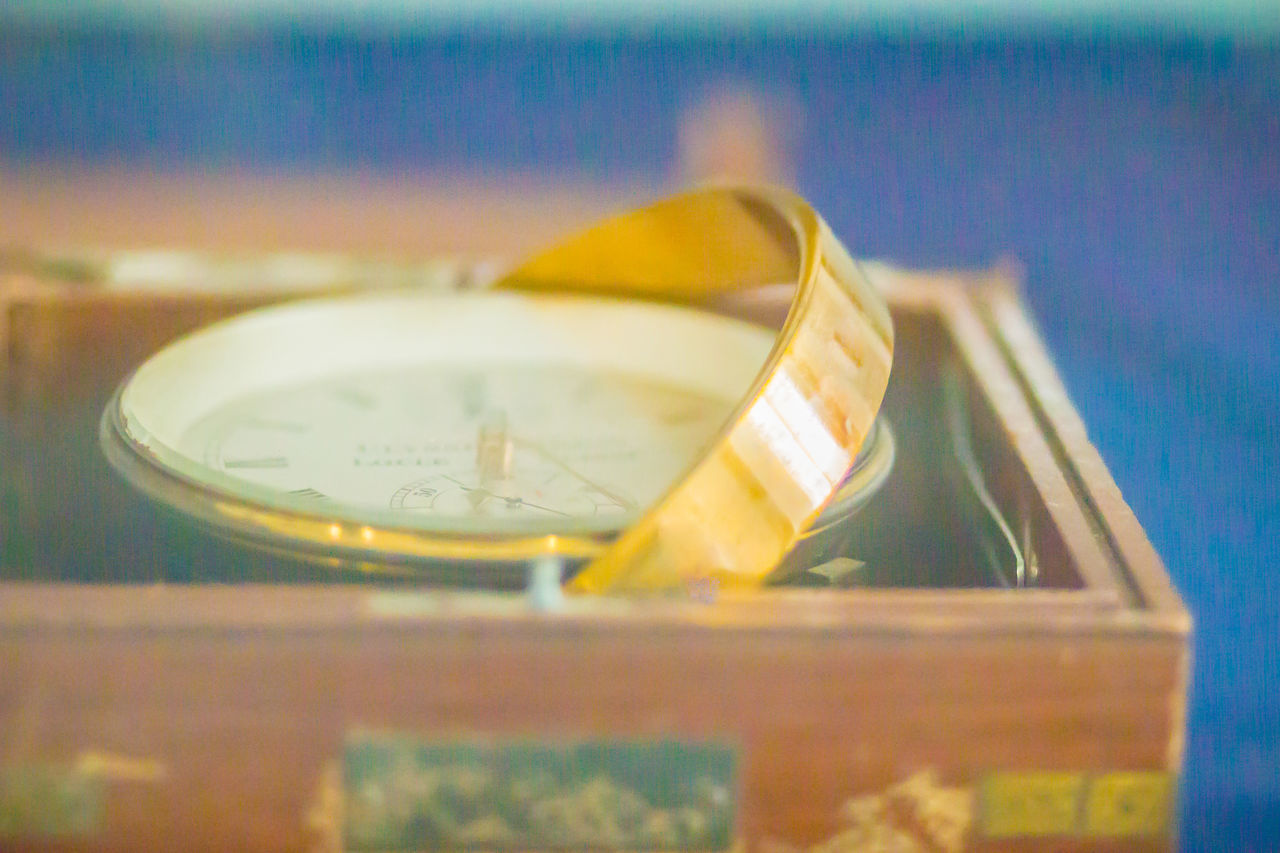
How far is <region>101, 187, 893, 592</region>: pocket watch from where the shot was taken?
63 centimetres

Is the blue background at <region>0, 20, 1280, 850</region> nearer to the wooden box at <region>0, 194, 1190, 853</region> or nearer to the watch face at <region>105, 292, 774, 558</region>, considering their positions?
the watch face at <region>105, 292, 774, 558</region>

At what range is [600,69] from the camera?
2473mm

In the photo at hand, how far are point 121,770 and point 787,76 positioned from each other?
2170 millimetres

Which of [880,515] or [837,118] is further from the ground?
[837,118]

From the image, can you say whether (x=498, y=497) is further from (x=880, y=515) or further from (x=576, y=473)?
(x=880, y=515)

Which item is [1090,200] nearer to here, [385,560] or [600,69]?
[600,69]

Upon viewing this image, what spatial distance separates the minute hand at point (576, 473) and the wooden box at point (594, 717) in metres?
0.20

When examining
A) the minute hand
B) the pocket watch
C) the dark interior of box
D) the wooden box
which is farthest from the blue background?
the wooden box

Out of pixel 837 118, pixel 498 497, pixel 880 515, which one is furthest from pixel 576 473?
pixel 837 118

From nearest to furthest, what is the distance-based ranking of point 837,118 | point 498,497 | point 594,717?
point 594,717 → point 498,497 → point 837,118

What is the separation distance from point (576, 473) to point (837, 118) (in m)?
1.89

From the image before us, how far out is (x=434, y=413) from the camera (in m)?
0.97

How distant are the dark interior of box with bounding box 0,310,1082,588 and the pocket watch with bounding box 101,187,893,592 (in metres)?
0.03

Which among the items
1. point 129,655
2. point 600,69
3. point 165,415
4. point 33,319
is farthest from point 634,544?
point 600,69
